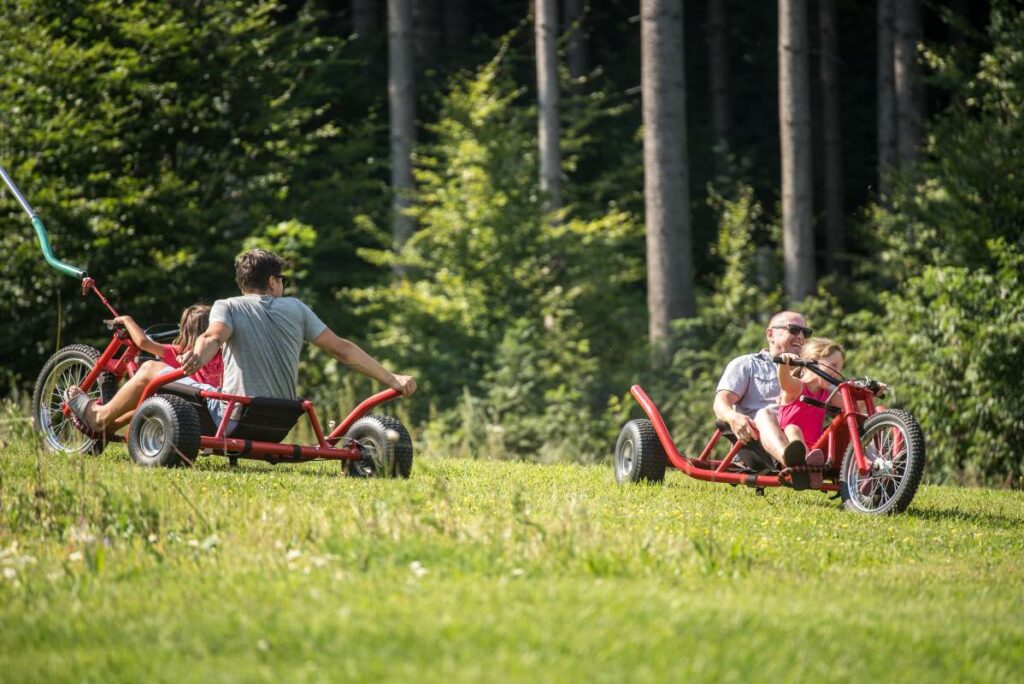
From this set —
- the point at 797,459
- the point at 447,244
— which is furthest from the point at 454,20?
the point at 797,459

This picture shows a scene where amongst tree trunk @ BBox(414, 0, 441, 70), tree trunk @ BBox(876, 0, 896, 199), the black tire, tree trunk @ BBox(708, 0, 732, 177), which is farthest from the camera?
tree trunk @ BBox(708, 0, 732, 177)

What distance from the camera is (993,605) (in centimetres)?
640

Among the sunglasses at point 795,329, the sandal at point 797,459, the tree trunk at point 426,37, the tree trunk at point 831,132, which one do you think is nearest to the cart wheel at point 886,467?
the sandal at point 797,459

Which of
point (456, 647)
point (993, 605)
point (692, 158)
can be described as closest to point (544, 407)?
point (993, 605)

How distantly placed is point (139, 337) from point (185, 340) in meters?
0.37

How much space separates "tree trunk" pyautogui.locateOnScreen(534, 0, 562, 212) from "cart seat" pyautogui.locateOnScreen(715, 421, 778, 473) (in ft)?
48.6

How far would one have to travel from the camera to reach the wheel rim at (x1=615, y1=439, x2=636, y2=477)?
1048cm

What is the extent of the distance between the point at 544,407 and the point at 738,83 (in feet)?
77.8

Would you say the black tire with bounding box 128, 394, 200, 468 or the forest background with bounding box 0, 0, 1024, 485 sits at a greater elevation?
the forest background with bounding box 0, 0, 1024, 485

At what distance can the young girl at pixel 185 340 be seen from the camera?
33.1 feet

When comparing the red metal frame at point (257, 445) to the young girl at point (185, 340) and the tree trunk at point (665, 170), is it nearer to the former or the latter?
the young girl at point (185, 340)

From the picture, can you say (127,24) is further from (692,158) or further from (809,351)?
(692,158)

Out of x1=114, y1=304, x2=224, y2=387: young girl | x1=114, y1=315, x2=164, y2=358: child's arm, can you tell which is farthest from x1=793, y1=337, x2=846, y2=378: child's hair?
x1=114, y1=315, x2=164, y2=358: child's arm

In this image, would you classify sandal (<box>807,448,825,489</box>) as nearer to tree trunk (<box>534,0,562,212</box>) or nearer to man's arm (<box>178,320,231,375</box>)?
man's arm (<box>178,320,231,375</box>)
